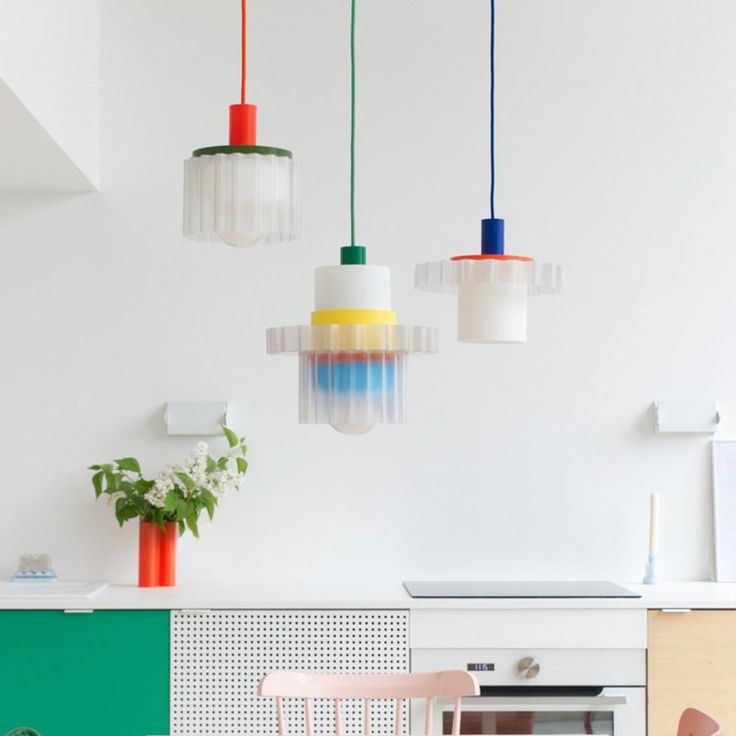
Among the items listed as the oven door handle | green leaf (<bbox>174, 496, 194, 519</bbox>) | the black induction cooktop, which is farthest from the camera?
green leaf (<bbox>174, 496, 194, 519</bbox>)

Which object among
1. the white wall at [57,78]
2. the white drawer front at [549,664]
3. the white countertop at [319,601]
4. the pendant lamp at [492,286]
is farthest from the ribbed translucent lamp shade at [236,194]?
the white drawer front at [549,664]

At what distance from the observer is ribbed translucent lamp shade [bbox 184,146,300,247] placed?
5.49 ft

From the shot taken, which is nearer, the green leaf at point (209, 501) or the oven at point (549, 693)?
the oven at point (549, 693)

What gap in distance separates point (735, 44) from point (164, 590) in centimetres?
246

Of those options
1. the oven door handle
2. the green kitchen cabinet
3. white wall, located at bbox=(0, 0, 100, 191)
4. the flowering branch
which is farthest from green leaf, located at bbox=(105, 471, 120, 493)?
the oven door handle

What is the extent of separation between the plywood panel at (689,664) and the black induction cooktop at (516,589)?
5.4 inches

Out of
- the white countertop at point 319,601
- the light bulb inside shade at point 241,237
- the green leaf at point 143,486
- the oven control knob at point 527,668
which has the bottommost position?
the oven control knob at point 527,668

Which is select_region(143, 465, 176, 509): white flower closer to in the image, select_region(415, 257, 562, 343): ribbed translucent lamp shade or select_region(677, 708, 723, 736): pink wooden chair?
select_region(677, 708, 723, 736): pink wooden chair

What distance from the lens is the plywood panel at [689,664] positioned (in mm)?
A: 3494

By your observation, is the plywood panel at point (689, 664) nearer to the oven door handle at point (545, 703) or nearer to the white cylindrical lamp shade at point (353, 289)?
the oven door handle at point (545, 703)

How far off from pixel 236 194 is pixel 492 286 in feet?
1.23

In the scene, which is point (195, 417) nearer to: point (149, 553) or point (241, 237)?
point (149, 553)

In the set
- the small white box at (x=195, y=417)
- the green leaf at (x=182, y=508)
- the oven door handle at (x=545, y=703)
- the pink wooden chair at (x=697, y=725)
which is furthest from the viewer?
the small white box at (x=195, y=417)

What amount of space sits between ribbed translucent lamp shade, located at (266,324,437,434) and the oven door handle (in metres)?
2.01
